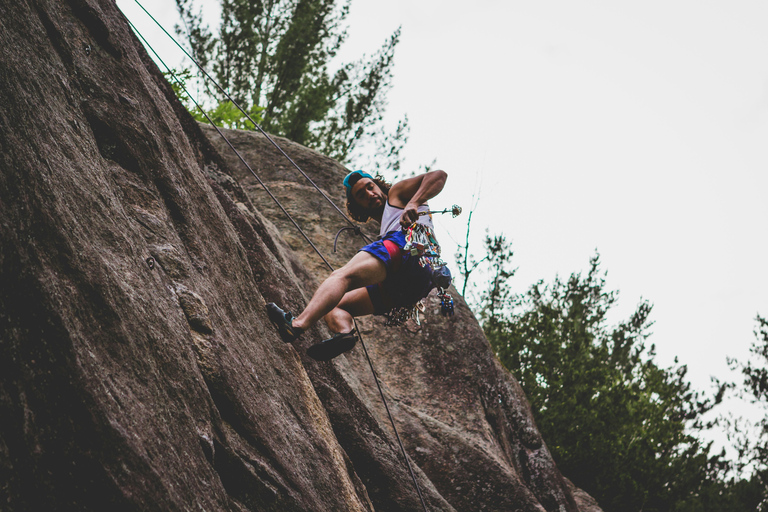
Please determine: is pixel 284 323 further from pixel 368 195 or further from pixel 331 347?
pixel 368 195

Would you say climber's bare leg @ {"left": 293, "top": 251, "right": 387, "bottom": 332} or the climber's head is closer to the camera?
climber's bare leg @ {"left": 293, "top": 251, "right": 387, "bottom": 332}

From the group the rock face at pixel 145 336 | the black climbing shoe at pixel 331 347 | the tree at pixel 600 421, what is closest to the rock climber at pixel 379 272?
the black climbing shoe at pixel 331 347

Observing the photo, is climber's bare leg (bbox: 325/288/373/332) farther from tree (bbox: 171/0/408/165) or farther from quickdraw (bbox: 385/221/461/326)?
tree (bbox: 171/0/408/165)

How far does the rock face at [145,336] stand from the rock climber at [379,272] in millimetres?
250

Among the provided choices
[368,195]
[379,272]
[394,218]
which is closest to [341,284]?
[379,272]

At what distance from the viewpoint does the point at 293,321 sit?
406 cm

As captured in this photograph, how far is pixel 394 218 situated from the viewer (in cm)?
478

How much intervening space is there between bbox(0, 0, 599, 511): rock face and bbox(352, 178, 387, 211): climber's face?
86cm

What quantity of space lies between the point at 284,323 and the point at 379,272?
0.77 m

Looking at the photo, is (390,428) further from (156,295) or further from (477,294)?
(477,294)

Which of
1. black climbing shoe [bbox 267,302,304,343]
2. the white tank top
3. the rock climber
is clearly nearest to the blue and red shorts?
the rock climber

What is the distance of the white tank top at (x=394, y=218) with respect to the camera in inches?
186

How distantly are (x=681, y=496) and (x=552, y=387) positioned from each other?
145 inches

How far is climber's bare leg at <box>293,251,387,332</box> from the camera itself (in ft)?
13.1
